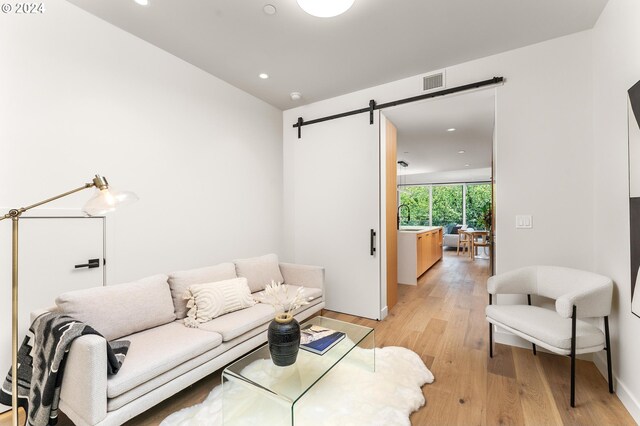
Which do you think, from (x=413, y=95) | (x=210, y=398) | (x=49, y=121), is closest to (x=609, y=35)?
(x=413, y=95)

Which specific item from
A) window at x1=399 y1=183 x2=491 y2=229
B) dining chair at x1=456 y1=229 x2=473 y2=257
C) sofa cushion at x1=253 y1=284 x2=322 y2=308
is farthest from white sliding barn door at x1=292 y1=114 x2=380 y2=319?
window at x1=399 y1=183 x2=491 y2=229

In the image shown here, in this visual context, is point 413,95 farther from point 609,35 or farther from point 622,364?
point 622,364

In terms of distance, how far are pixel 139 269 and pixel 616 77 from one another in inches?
156

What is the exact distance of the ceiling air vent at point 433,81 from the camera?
3.11m

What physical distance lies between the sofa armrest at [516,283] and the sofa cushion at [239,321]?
1995 millimetres

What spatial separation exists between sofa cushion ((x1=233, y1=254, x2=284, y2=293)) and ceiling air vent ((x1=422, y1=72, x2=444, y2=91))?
8.64 ft

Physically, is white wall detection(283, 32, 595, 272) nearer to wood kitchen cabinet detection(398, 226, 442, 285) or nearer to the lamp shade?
wood kitchen cabinet detection(398, 226, 442, 285)

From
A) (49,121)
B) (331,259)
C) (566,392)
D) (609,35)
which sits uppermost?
(609,35)

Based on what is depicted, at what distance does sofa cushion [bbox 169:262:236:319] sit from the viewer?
96.4 inches

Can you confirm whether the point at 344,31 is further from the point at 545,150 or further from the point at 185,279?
the point at 185,279

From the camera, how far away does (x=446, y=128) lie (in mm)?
4395

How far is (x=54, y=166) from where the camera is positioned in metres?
2.08

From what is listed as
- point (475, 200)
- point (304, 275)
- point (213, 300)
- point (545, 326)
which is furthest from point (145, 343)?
point (475, 200)

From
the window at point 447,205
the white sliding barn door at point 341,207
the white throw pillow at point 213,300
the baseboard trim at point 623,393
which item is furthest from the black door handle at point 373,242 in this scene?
the window at point 447,205
